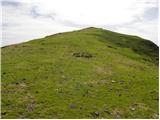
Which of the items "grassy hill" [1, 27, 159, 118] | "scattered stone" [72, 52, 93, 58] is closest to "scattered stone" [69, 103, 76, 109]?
"grassy hill" [1, 27, 159, 118]

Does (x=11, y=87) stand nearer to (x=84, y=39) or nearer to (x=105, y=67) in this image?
(x=105, y=67)

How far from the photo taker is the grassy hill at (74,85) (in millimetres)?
36406

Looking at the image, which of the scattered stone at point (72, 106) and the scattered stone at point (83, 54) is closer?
the scattered stone at point (72, 106)

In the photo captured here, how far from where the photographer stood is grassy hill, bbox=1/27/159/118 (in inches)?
1433

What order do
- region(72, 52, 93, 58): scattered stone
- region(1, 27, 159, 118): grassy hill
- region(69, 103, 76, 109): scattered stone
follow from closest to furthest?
region(1, 27, 159, 118): grassy hill < region(69, 103, 76, 109): scattered stone < region(72, 52, 93, 58): scattered stone

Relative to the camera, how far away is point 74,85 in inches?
1729

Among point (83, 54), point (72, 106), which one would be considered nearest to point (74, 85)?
point (72, 106)

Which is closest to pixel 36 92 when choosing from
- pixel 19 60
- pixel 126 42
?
pixel 19 60

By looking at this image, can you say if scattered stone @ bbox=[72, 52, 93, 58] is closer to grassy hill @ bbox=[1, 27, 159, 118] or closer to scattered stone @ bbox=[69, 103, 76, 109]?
grassy hill @ bbox=[1, 27, 159, 118]

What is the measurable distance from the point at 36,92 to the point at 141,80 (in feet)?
58.5

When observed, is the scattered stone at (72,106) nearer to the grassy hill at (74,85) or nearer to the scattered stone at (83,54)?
the grassy hill at (74,85)

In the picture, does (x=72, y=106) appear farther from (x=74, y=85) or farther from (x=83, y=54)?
(x=83, y=54)

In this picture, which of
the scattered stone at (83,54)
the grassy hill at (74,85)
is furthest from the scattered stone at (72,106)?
the scattered stone at (83,54)

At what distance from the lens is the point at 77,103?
1501 inches
